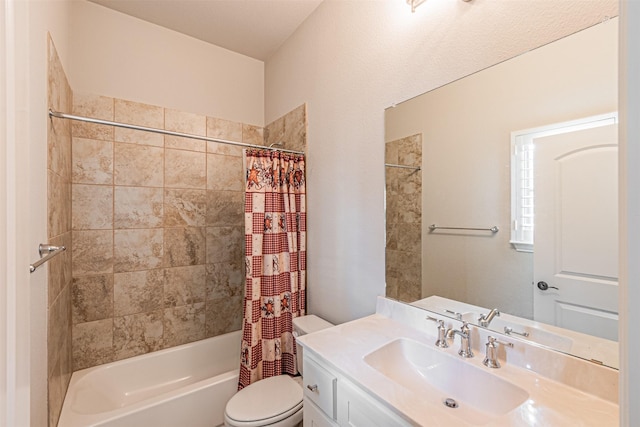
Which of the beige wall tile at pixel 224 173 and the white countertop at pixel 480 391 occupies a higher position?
the beige wall tile at pixel 224 173

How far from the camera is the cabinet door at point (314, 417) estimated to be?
105 centimetres

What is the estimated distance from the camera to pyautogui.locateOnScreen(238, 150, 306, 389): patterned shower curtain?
1.81 metres

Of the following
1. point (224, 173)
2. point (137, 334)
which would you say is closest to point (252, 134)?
point (224, 173)

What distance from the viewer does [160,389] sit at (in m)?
2.04

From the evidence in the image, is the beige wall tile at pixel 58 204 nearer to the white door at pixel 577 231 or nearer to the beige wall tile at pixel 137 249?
the beige wall tile at pixel 137 249

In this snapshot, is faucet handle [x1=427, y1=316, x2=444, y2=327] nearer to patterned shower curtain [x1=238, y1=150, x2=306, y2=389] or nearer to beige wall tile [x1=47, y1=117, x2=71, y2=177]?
patterned shower curtain [x1=238, y1=150, x2=306, y2=389]

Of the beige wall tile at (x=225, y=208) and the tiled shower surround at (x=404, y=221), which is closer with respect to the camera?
the tiled shower surround at (x=404, y=221)

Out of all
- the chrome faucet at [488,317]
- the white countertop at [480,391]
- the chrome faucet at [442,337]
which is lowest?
the white countertop at [480,391]

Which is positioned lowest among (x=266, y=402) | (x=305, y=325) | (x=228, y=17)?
(x=266, y=402)

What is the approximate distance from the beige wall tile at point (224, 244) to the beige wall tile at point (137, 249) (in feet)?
1.20

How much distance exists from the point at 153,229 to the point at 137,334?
2.54ft

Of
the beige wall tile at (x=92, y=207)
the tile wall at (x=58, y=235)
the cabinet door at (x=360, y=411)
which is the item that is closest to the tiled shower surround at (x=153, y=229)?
the beige wall tile at (x=92, y=207)

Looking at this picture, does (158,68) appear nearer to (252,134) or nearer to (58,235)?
(252,134)

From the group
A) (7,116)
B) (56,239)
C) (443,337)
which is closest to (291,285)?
(443,337)
